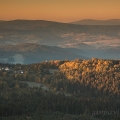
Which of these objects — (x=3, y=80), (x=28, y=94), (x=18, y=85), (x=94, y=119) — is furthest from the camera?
(x=3, y=80)

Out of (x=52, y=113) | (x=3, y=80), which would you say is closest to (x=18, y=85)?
(x=3, y=80)

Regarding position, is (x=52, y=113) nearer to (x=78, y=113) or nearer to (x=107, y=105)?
(x=78, y=113)

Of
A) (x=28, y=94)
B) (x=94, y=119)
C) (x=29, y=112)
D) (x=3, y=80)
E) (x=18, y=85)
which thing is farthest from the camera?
(x=3, y=80)

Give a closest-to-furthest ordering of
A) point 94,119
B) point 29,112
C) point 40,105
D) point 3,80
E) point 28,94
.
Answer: point 94,119, point 29,112, point 40,105, point 28,94, point 3,80

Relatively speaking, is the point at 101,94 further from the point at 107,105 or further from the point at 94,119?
the point at 94,119

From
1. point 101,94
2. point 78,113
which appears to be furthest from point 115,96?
point 78,113

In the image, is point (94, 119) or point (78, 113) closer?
point (94, 119)

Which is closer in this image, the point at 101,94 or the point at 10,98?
the point at 10,98

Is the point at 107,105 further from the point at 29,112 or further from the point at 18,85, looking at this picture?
the point at 18,85

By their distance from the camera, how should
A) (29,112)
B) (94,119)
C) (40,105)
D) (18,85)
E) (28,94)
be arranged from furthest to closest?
(18,85), (28,94), (40,105), (29,112), (94,119)
